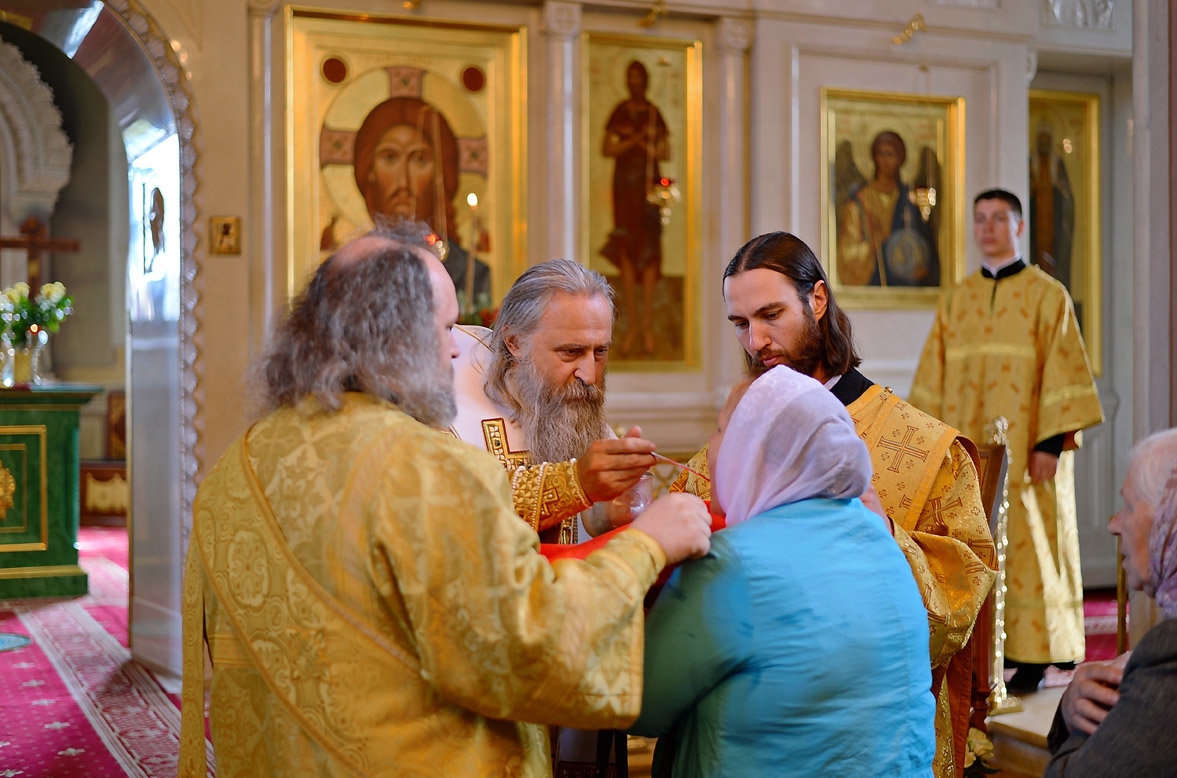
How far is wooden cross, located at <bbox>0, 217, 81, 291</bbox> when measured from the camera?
11883 millimetres

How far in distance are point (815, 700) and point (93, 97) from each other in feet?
43.3

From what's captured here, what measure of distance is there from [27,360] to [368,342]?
26.1 feet

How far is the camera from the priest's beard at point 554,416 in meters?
2.97

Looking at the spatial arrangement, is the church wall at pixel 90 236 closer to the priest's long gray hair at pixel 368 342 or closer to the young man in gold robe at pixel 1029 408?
the young man in gold robe at pixel 1029 408

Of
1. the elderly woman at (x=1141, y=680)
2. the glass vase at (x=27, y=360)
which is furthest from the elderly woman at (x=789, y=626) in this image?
the glass vase at (x=27, y=360)

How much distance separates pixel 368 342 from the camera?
1.84m

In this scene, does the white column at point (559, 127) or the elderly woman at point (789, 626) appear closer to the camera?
the elderly woman at point (789, 626)

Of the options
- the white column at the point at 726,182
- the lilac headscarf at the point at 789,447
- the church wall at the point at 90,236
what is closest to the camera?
the lilac headscarf at the point at 789,447

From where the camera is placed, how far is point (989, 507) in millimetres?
3412

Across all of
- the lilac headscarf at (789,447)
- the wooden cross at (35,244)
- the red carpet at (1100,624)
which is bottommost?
the red carpet at (1100,624)

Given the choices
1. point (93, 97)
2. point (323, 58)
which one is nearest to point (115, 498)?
point (93, 97)

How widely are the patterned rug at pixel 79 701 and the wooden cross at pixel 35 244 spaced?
16.9 feet

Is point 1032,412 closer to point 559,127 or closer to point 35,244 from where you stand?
point 559,127

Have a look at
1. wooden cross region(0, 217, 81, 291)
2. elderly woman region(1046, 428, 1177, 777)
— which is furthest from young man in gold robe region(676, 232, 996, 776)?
wooden cross region(0, 217, 81, 291)
